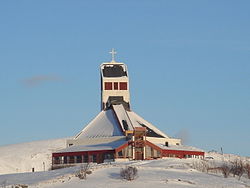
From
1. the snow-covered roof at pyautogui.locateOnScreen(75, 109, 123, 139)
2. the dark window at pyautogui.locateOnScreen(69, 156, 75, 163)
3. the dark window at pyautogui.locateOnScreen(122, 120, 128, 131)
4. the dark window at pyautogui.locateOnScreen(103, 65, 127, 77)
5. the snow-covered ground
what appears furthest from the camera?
the dark window at pyautogui.locateOnScreen(103, 65, 127, 77)

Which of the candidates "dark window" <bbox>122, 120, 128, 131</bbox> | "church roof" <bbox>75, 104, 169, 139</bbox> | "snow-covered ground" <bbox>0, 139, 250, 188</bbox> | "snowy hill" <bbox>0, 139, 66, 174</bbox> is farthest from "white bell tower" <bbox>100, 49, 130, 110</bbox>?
"snow-covered ground" <bbox>0, 139, 250, 188</bbox>

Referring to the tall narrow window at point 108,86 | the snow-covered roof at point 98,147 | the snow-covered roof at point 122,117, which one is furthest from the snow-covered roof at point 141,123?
the tall narrow window at point 108,86

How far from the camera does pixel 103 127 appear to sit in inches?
3602

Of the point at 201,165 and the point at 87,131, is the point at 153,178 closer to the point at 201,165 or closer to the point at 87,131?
the point at 201,165

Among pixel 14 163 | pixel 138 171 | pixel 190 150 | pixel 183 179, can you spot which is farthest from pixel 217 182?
pixel 14 163

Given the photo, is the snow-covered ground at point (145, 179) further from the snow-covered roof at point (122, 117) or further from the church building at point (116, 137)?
the snow-covered roof at point (122, 117)

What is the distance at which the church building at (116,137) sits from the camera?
8119 cm

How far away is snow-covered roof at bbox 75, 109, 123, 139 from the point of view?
8925 centimetres

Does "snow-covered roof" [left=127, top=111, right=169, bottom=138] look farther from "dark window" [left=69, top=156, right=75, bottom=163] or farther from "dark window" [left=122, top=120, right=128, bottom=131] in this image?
"dark window" [left=69, top=156, right=75, bottom=163]

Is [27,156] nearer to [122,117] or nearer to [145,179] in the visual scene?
[122,117]

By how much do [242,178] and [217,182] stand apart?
6.35 m

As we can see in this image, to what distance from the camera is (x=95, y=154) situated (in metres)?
83.0

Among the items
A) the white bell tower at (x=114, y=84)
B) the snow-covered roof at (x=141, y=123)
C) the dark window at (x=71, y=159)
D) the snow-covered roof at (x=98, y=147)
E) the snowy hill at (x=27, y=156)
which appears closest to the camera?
the snow-covered roof at (x=98, y=147)

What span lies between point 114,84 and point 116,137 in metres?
15.9
